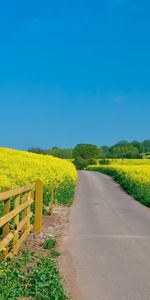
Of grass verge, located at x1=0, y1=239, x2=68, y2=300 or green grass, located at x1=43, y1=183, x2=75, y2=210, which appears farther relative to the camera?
green grass, located at x1=43, y1=183, x2=75, y2=210

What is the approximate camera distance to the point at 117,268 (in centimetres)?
1077

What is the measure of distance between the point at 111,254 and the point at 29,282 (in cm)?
384

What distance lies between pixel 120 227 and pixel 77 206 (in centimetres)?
796

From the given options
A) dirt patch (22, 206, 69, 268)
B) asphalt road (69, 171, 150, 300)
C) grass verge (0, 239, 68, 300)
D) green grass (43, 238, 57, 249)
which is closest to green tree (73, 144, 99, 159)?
dirt patch (22, 206, 69, 268)

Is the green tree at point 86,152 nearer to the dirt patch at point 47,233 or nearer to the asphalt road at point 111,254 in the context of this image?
the dirt patch at point 47,233

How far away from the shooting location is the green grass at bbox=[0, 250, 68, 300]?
26.2ft

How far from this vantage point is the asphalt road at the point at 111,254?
911 cm

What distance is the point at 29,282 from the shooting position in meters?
8.84

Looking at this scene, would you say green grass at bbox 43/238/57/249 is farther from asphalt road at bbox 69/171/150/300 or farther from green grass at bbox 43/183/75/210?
green grass at bbox 43/183/75/210

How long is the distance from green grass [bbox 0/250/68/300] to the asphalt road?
52 centimetres

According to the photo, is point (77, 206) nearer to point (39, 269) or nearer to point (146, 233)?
point (146, 233)

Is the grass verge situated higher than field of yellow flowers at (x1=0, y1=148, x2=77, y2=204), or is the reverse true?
field of yellow flowers at (x1=0, y1=148, x2=77, y2=204)

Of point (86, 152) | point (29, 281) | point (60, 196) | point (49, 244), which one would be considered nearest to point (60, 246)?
point (49, 244)

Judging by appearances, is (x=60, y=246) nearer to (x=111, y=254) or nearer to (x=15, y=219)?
(x=111, y=254)
